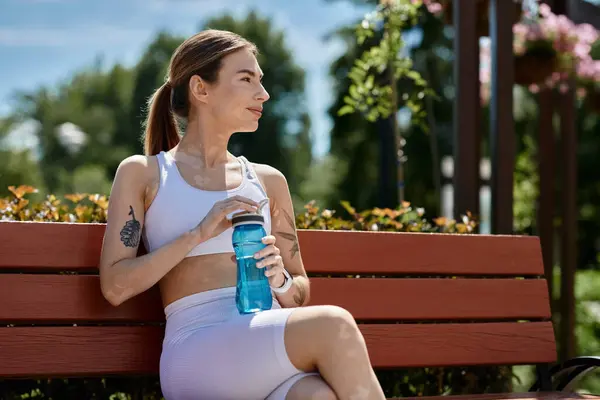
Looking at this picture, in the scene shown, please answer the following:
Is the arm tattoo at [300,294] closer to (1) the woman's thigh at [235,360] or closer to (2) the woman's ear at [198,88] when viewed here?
(1) the woman's thigh at [235,360]

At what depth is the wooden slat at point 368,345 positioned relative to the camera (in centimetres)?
303

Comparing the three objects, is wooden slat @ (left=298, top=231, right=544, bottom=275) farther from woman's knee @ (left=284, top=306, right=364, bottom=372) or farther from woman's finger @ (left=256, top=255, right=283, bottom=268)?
woman's knee @ (left=284, top=306, right=364, bottom=372)

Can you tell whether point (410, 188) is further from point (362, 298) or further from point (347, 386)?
point (347, 386)

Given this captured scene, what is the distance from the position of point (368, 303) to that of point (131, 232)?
1182 millimetres

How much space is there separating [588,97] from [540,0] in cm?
202

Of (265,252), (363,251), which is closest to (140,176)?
(265,252)

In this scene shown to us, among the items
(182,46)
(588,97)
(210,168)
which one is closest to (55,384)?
(210,168)

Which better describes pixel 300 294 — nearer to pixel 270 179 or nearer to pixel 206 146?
pixel 270 179

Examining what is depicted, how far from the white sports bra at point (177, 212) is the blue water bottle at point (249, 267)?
0.22 m

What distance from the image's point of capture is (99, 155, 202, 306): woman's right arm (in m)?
2.71

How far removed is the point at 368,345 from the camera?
3.56 meters

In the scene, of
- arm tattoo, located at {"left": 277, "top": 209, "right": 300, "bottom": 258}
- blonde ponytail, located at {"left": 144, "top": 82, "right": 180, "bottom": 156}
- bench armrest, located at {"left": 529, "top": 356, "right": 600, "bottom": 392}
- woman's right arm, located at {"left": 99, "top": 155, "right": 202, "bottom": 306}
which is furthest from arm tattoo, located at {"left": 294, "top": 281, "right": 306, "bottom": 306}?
bench armrest, located at {"left": 529, "top": 356, "right": 600, "bottom": 392}

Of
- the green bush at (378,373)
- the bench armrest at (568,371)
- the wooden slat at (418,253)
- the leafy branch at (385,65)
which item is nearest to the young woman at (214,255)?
the wooden slat at (418,253)

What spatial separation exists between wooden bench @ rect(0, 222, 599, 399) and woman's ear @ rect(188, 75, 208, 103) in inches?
23.5
